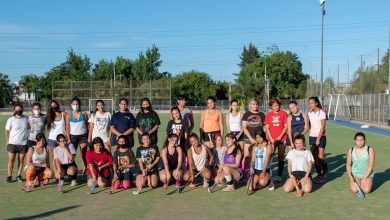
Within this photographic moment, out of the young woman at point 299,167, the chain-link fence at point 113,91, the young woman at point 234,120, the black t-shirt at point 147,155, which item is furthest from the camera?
the chain-link fence at point 113,91

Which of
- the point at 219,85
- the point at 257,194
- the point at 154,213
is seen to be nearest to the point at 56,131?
the point at 154,213

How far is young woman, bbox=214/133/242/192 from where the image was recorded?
8094 mm

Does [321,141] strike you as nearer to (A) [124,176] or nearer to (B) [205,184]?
(B) [205,184]

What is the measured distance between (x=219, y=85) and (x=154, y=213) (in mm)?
83670

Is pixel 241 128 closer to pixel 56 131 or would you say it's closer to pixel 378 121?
pixel 56 131

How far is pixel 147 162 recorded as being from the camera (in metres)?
8.43

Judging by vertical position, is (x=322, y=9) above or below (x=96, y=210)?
above

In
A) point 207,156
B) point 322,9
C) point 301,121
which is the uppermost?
point 322,9

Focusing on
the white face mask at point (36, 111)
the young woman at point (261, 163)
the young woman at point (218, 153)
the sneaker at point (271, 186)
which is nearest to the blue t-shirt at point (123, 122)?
the white face mask at point (36, 111)

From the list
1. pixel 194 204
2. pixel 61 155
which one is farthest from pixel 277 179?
pixel 61 155

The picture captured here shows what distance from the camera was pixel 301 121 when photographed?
29.4ft

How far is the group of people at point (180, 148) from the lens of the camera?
8.10 m

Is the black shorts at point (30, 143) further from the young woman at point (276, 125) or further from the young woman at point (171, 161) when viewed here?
the young woman at point (276, 125)

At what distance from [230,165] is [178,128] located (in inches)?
51.4
